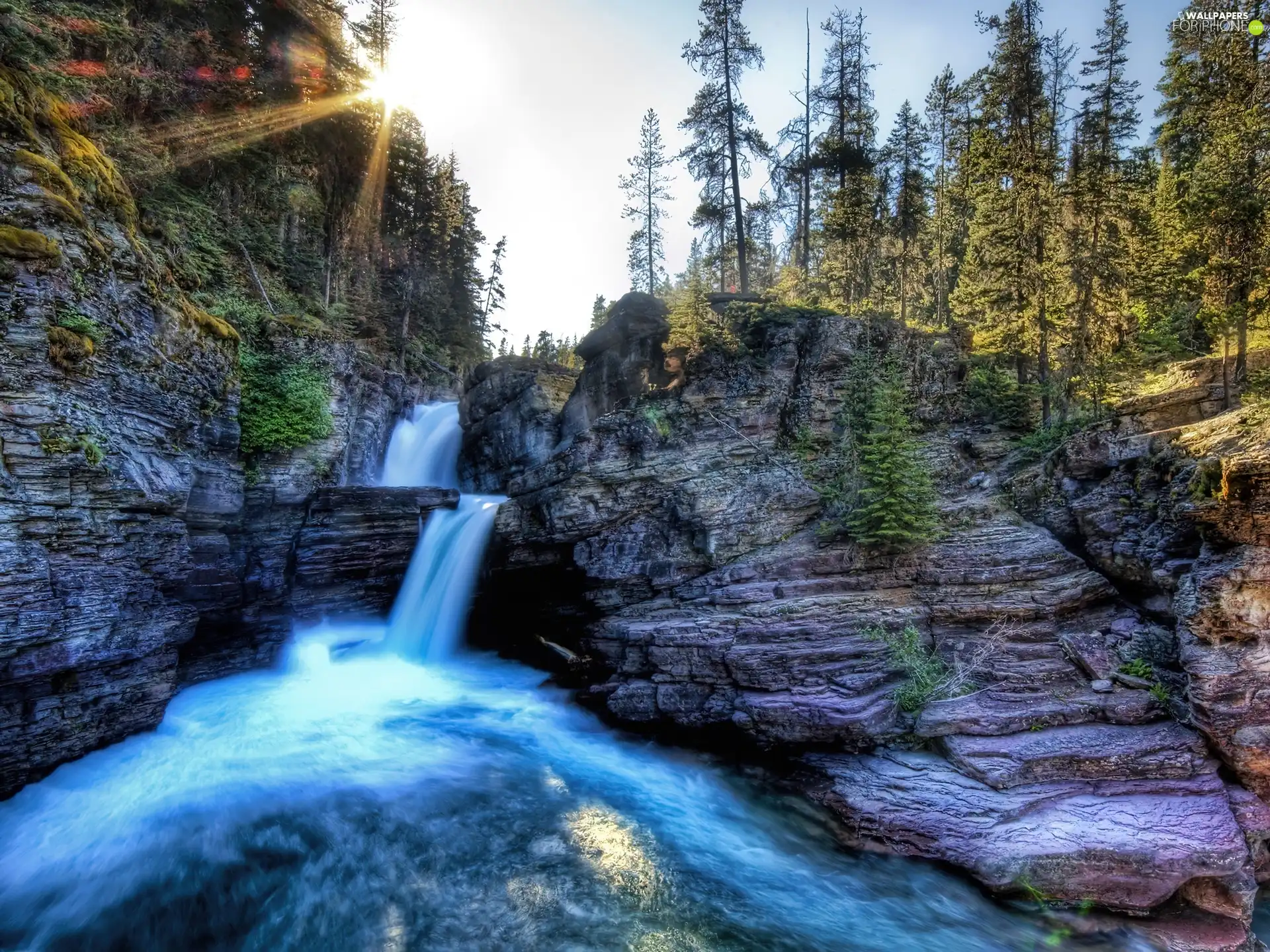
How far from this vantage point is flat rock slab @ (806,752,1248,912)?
6.28 metres

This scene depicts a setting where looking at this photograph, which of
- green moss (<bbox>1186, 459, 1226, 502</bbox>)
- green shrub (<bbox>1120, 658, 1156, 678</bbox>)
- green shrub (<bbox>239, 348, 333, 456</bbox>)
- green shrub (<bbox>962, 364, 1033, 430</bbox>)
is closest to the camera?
green moss (<bbox>1186, 459, 1226, 502</bbox>)

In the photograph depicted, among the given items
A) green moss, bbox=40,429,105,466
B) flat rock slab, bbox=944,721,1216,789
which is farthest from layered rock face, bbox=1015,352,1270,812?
→ green moss, bbox=40,429,105,466

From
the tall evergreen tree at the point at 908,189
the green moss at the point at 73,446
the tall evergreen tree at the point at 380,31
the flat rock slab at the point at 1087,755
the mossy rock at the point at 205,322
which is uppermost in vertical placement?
the tall evergreen tree at the point at 380,31

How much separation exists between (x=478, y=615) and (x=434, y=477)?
8.92m

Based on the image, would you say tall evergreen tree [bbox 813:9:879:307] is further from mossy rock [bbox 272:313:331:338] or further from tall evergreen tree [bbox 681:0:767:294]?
mossy rock [bbox 272:313:331:338]

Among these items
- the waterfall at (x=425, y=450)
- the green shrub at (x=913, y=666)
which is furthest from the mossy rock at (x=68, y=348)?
the green shrub at (x=913, y=666)

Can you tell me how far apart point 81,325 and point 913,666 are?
1481cm

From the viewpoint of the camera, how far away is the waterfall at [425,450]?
21.7m

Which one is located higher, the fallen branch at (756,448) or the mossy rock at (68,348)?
the mossy rock at (68,348)

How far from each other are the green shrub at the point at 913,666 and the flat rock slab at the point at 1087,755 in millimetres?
937

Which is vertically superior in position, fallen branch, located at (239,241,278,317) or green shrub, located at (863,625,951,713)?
fallen branch, located at (239,241,278,317)

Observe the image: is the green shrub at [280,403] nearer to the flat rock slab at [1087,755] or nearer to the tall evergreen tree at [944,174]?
the flat rock slab at [1087,755]

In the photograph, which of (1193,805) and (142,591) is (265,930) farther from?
(1193,805)

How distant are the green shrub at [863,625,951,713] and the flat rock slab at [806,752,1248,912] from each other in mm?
973
